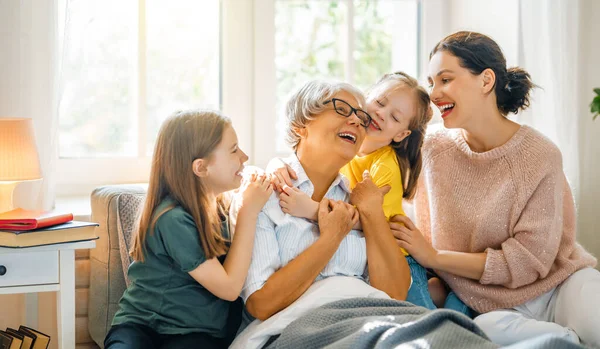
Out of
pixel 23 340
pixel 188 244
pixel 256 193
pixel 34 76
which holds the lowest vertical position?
pixel 23 340

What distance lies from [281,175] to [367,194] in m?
0.25

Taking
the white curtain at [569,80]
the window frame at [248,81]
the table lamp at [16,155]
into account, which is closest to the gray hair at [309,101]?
the table lamp at [16,155]

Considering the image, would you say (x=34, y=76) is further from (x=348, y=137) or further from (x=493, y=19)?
(x=493, y=19)

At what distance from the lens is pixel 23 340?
2018mm

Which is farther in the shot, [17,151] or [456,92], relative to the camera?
[456,92]

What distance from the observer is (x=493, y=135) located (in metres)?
2.22

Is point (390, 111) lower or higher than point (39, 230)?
higher

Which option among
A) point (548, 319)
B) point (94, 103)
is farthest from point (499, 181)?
point (94, 103)

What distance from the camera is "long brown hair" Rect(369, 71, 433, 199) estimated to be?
2170 millimetres

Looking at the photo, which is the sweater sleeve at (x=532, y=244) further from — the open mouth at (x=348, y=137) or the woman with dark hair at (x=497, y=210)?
the open mouth at (x=348, y=137)

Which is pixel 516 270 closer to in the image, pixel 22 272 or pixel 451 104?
pixel 451 104

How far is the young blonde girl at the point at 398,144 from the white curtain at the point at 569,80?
81 centimetres

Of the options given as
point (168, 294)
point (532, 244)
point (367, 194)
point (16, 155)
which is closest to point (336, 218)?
point (367, 194)

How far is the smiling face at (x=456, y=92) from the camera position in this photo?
218cm
